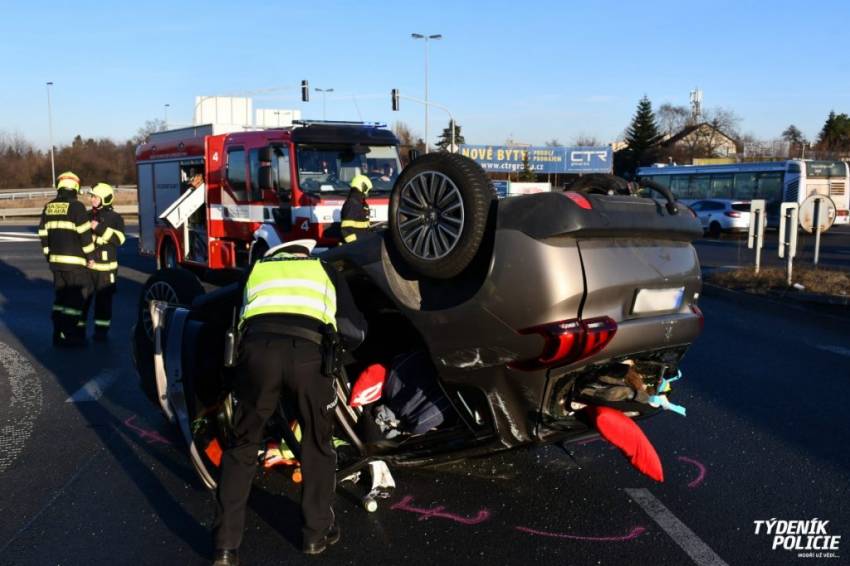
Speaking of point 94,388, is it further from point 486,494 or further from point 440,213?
point 440,213

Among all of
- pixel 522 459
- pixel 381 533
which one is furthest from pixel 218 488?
pixel 522 459

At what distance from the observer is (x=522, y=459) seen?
528cm

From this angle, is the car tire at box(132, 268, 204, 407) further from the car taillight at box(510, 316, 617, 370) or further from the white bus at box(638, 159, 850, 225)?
the white bus at box(638, 159, 850, 225)

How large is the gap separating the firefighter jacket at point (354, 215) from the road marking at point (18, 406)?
13.1ft

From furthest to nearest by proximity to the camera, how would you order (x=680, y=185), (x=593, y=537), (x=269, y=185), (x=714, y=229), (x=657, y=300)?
(x=680, y=185)
(x=714, y=229)
(x=269, y=185)
(x=657, y=300)
(x=593, y=537)

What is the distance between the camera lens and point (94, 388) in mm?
7227

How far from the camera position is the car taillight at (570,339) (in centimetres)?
381

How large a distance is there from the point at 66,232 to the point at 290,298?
6.34 meters

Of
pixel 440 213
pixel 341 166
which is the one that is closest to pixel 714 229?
pixel 341 166

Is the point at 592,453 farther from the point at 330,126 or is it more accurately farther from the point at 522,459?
the point at 330,126

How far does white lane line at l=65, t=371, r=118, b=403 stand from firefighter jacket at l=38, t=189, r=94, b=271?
2.03m

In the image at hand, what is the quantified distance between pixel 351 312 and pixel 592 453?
215 cm

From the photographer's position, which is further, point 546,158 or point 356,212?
point 546,158

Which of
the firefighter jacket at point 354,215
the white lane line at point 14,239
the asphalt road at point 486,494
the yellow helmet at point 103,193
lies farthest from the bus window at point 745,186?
the yellow helmet at point 103,193
